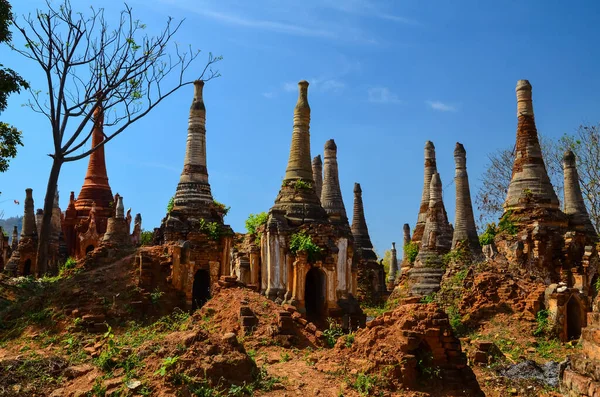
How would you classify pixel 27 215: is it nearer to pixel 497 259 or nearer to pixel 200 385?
pixel 497 259

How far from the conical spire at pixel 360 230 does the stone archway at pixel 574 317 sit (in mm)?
12476

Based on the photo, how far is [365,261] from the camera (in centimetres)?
3025

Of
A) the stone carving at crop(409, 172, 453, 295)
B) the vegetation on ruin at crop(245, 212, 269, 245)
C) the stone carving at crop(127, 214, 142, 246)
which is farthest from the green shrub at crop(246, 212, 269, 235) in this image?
the stone carving at crop(127, 214, 142, 246)

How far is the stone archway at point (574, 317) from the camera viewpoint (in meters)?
19.0

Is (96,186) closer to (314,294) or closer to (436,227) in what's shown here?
(314,294)

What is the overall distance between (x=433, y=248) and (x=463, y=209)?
74.5 inches

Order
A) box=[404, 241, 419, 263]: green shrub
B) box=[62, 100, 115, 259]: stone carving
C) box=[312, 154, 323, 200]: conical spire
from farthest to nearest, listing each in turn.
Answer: box=[62, 100, 115, 259]: stone carving → box=[312, 154, 323, 200]: conical spire → box=[404, 241, 419, 263]: green shrub

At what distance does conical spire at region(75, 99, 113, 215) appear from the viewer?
114 feet

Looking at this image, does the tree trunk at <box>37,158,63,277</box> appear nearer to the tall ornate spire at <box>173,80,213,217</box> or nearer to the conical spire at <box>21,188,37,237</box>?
the tall ornate spire at <box>173,80,213,217</box>

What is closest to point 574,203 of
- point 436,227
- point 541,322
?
point 436,227

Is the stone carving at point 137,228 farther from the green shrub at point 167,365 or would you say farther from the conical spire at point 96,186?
the green shrub at point 167,365

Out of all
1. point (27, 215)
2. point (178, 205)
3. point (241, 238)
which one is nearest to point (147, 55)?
point (178, 205)

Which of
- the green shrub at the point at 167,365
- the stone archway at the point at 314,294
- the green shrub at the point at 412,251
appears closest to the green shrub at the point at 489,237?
the green shrub at the point at 412,251

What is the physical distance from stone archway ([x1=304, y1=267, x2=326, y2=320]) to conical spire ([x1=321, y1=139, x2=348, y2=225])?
548cm
